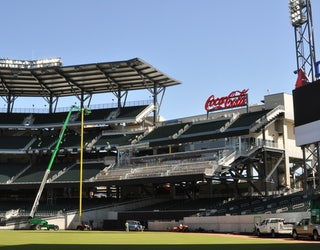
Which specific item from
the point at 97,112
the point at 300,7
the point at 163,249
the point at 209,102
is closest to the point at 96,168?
the point at 97,112

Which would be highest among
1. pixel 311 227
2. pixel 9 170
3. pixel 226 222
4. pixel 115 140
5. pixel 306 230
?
pixel 115 140

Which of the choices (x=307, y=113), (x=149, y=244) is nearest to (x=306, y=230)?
(x=307, y=113)

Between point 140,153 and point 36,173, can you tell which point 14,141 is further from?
point 140,153

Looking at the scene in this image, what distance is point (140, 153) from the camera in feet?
256

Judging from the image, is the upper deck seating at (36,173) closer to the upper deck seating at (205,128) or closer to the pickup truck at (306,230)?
the upper deck seating at (205,128)

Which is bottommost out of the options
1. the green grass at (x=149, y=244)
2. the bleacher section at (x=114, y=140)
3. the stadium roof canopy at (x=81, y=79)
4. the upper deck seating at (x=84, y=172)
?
the green grass at (x=149, y=244)

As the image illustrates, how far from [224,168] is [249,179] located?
193 inches

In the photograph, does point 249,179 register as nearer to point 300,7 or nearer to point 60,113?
point 300,7

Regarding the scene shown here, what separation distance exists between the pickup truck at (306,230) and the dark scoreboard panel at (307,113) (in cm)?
820

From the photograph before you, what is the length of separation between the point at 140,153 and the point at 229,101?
55.1 feet

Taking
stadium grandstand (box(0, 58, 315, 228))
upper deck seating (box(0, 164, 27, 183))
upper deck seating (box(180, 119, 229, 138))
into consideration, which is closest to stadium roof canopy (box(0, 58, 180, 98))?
stadium grandstand (box(0, 58, 315, 228))

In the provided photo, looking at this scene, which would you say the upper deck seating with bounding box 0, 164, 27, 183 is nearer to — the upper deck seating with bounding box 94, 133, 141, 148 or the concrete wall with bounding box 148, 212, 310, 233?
the upper deck seating with bounding box 94, 133, 141, 148

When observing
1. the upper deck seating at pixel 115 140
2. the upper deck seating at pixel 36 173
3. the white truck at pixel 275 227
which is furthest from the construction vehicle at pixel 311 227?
the upper deck seating at pixel 36 173

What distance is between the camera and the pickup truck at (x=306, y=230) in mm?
33562
